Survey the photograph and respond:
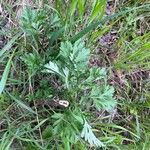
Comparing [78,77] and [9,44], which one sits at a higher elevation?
[9,44]

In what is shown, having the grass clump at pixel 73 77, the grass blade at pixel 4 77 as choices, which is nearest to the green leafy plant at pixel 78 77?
the grass clump at pixel 73 77

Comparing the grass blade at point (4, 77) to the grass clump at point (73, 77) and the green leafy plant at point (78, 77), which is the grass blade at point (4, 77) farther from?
the green leafy plant at point (78, 77)

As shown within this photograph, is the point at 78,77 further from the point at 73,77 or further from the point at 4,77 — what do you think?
the point at 4,77

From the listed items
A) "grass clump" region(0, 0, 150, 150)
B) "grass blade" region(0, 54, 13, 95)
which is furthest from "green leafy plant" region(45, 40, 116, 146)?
"grass blade" region(0, 54, 13, 95)

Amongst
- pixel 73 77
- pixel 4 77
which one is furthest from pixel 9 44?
pixel 73 77

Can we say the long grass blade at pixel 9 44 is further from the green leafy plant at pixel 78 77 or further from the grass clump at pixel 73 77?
the green leafy plant at pixel 78 77

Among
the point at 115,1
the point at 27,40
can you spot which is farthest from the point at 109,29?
the point at 27,40

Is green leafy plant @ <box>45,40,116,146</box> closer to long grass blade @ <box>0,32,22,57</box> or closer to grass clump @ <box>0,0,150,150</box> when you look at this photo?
grass clump @ <box>0,0,150,150</box>

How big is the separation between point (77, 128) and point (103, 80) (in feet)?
0.92

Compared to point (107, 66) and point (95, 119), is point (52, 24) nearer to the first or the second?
point (107, 66)

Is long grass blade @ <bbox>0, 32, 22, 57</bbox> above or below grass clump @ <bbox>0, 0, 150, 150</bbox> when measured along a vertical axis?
above

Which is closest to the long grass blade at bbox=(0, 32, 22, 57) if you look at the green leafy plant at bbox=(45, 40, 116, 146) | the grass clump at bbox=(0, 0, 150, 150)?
the grass clump at bbox=(0, 0, 150, 150)

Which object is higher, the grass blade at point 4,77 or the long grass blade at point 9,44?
the long grass blade at point 9,44

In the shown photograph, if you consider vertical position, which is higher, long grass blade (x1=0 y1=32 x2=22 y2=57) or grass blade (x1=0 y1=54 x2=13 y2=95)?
long grass blade (x1=0 y1=32 x2=22 y2=57)
